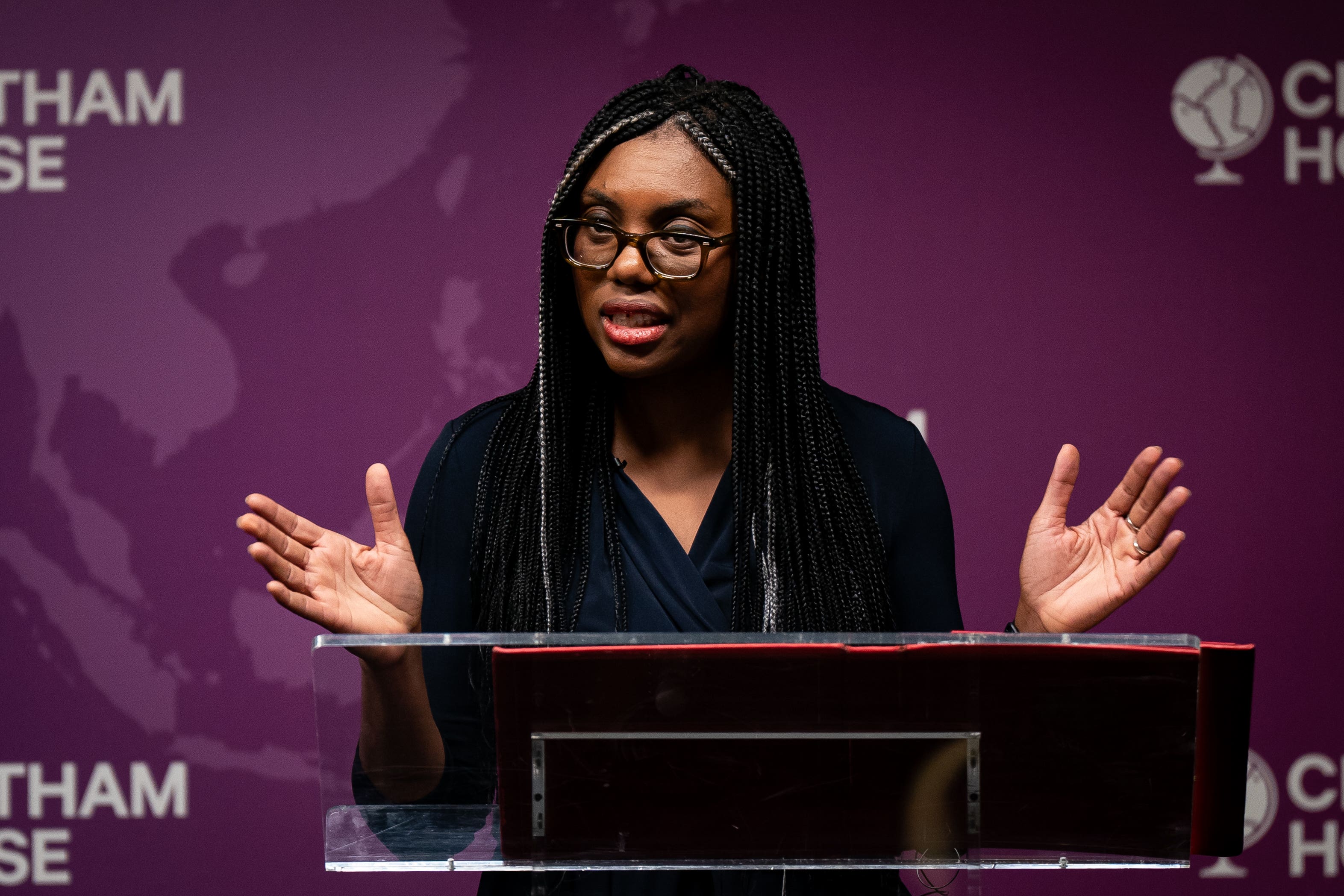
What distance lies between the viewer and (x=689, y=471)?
1583 mm

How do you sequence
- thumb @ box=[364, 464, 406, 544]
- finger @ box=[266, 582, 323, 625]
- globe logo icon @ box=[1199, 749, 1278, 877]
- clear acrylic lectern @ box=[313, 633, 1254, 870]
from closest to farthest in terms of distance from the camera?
clear acrylic lectern @ box=[313, 633, 1254, 870], finger @ box=[266, 582, 323, 625], thumb @ box=[364, 464, 406, 544], globe logo icon @ box=[1199, 749, 1278, 877]

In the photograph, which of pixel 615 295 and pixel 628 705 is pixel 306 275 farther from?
pixel 628 705

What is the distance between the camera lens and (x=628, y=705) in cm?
102

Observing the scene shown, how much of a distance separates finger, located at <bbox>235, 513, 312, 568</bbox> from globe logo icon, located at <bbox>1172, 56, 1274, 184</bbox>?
85.3 inches

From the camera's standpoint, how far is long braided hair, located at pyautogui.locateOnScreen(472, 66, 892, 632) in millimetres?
1462

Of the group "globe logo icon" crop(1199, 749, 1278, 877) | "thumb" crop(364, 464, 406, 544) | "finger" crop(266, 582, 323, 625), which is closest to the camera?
"finger" crop(266, 582, 323, 625)

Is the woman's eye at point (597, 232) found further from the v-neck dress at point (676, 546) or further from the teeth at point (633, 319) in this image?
the v-neck dress at point (676, 546)

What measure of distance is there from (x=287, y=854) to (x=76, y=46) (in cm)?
177

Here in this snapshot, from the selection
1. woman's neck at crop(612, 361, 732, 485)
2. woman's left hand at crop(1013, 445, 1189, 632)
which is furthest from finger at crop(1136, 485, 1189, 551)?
woman's neck at crop(612, 361, 732, 485)

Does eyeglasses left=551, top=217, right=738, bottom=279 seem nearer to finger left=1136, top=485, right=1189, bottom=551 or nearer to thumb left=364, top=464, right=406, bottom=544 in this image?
thumb left=364, top=464, right=406, bottom=544

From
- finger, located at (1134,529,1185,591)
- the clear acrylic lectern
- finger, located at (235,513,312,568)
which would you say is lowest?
the clear acrylic lectern

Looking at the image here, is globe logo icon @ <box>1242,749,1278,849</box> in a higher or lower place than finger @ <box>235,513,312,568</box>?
lower

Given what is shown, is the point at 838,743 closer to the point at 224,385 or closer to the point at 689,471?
the point at 689,471

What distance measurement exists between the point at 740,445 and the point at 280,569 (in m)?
0.56
